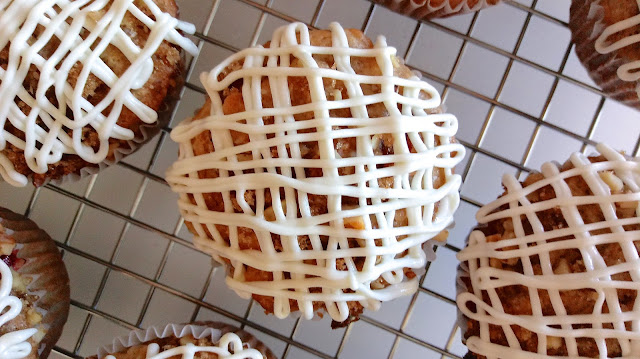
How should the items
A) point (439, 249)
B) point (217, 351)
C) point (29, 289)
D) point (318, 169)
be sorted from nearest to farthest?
point (318, 169) < point (217, 351) < point (29, 289) < point (439, 249)

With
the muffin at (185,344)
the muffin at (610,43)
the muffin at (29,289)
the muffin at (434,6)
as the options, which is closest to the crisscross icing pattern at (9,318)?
the muffin at (29,289)

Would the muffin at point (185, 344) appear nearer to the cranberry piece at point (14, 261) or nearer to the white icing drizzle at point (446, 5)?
the cranberry piece at point (14, 261)

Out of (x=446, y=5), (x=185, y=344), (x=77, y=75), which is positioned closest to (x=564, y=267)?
(x=446, y=5)

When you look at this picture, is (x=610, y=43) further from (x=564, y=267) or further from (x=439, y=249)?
(x=439, y=249)

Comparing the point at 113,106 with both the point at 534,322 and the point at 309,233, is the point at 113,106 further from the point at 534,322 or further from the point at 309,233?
the point at 534,322

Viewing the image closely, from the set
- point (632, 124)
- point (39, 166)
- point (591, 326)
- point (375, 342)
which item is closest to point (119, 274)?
point (39, 166)
